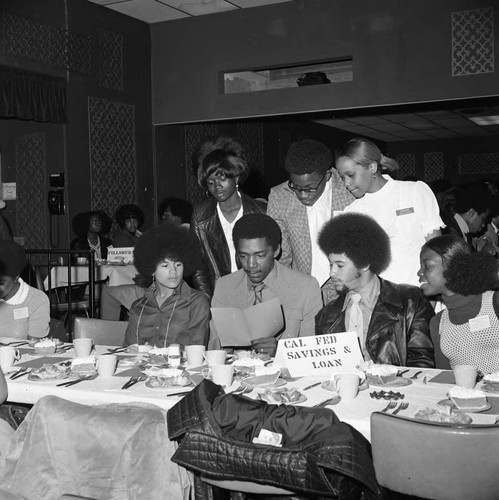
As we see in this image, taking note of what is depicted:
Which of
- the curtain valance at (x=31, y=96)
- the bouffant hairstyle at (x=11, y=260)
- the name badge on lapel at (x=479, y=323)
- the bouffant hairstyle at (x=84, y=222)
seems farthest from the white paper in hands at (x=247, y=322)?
the bouffant hairstyle at (x=84, y=222)

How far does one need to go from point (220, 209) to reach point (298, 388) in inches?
77.6

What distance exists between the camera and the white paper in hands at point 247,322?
3238 mm

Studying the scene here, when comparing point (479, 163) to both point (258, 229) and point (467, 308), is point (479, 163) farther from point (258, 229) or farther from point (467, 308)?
point (467, 308)

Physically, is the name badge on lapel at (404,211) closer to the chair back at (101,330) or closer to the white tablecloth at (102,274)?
the chair back at (101,330)

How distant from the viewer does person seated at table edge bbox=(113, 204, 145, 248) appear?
872cm

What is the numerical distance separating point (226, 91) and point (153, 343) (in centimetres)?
680

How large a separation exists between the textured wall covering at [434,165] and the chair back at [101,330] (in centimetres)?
1452

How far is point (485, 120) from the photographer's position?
1498cm

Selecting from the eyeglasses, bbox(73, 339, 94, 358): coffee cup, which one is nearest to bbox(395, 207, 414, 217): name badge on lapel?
the eyeglasses

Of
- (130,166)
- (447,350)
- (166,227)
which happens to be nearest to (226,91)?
(130,166)

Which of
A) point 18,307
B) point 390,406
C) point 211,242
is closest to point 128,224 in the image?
point 211,242

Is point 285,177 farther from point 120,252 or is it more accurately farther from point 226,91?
point 120,252

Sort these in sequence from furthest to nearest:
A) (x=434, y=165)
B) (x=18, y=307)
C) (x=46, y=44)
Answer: (x=434, y=165), (x=46, y=44), (x=18, y=307)

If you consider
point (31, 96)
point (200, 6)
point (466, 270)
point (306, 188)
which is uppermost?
point (200, 6)
